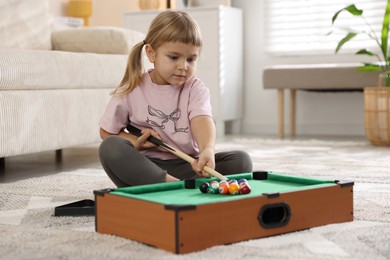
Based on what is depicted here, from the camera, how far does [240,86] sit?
405 centimetres

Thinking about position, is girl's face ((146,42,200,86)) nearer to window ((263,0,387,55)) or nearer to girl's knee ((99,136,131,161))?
girl's knee ((99,136,131,161))

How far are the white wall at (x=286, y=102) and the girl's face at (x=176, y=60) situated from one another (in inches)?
96.5

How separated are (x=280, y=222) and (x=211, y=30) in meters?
2.73

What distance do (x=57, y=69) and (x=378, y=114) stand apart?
5.26 ft

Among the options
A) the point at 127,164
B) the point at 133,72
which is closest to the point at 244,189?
the point at 127,164

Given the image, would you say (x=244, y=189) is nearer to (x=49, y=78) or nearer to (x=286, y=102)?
(x=49, y=78)

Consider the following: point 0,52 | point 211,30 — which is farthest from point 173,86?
point 211,30

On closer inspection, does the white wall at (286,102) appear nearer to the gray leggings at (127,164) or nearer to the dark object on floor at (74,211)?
the gray leggings at (127,164)

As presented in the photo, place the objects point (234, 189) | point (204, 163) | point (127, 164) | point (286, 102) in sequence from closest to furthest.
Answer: point (234, 189), point (204, 163), point (127, 164), point (286, 102)

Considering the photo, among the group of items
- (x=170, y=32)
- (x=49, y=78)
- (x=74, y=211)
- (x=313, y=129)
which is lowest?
(x=313, y=129)

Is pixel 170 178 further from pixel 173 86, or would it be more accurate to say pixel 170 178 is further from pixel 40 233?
pixel 40 233

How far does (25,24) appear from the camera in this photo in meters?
2.66

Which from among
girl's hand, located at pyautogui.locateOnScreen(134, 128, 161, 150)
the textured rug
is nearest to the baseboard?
the textured rug

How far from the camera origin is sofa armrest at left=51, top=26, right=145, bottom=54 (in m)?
2.64
